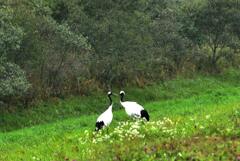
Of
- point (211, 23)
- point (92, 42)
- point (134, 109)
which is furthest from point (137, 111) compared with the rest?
point (211, 23)

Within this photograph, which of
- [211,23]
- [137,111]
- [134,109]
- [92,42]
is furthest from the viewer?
[211,23]

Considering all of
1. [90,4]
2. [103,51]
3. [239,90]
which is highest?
[90,4]

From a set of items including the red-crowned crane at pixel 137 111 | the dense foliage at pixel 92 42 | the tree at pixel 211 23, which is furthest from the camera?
the tree at pixel 211 23

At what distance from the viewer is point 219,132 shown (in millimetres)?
13555

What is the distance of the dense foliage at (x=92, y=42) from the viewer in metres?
28.3

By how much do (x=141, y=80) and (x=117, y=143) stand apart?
2370 centimetres

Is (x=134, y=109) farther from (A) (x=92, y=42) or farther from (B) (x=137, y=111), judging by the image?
Result: (A) (x=92, y=42)

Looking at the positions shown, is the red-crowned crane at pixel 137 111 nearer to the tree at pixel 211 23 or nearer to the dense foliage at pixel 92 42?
the dense foliage at pixel 92 42

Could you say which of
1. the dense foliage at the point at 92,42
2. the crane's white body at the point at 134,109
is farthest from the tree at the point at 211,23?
the crane's white body at the point at 134,109

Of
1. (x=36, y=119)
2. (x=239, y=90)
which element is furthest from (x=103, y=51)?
(x=239, y=90)

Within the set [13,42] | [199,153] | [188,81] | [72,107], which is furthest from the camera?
[188,81]

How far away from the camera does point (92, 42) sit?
102 ft

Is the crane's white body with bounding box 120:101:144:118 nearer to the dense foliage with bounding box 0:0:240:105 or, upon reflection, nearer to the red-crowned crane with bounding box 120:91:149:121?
the red-crowned crane with bounding box 120:91:149:121

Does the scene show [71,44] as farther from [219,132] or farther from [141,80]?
[219,132]
